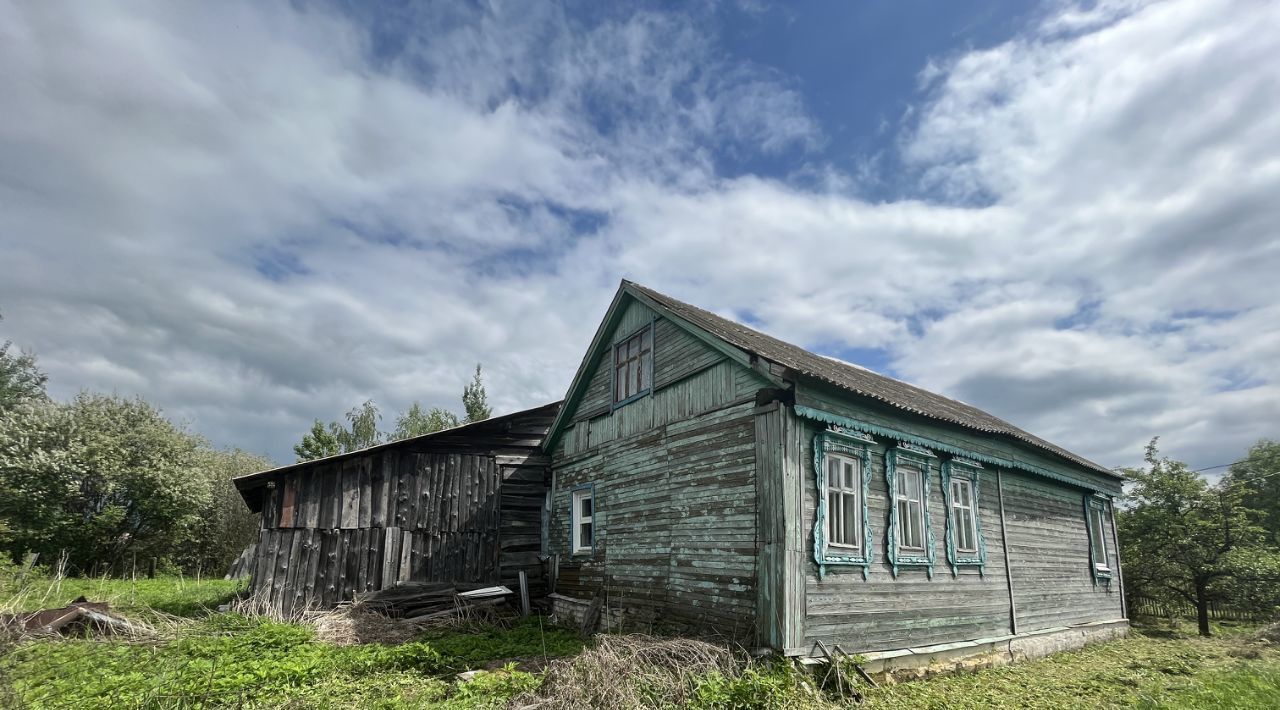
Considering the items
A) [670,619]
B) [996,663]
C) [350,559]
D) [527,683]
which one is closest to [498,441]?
[350,559]

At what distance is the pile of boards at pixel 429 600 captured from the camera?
47.3 feet

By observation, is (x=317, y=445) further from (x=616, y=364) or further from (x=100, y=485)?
(x=616, y=364)

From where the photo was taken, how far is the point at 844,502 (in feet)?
34.1

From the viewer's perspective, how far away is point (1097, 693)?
33.0ft

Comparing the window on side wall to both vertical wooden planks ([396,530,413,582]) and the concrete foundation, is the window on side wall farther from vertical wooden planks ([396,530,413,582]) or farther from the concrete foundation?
vertical wooden planks ([396,530,413,582])

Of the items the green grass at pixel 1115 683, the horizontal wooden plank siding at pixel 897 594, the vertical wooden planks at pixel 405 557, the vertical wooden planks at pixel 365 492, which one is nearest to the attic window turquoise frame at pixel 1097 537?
the green grass at pixel 1115 683

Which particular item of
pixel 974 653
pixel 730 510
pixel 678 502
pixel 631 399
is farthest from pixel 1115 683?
pixel 631 399

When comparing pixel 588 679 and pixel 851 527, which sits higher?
pixel 851 527

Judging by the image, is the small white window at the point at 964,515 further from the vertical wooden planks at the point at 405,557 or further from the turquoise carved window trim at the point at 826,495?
the vertical wooden planks at the point at 405,557

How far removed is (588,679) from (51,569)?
1144 inches

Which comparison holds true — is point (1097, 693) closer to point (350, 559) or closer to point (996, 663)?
point (996, 663)

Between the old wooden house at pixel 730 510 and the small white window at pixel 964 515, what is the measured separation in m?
0.05

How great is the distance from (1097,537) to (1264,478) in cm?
2597

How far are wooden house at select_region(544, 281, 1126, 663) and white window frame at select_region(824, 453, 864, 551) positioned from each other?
0.11 feet
